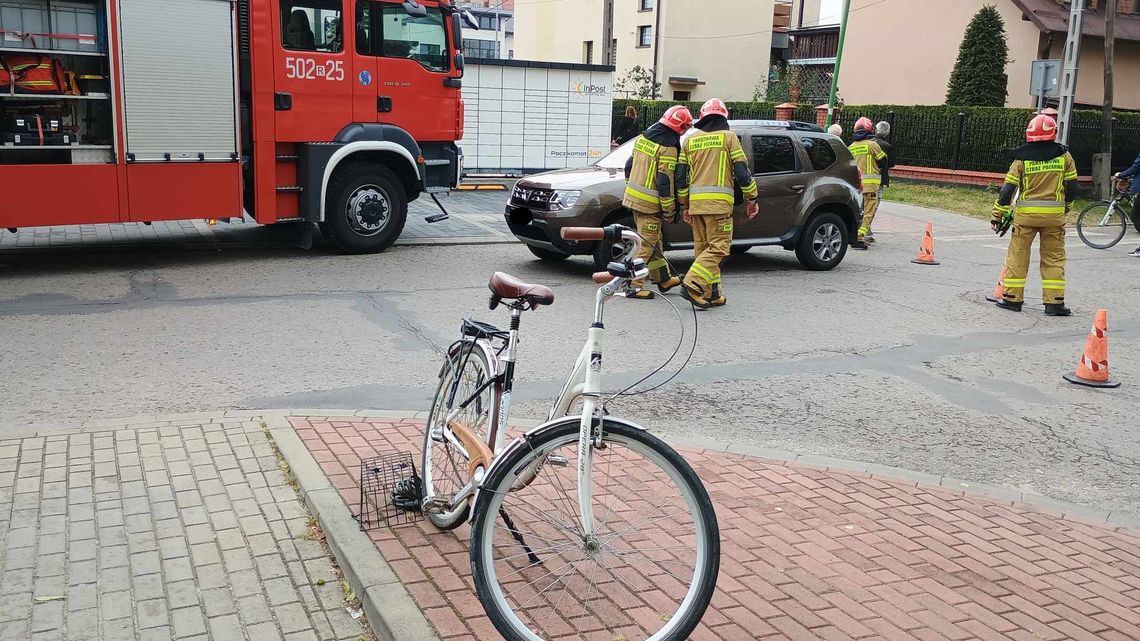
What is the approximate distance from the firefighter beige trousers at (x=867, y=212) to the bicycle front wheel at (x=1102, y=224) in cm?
384

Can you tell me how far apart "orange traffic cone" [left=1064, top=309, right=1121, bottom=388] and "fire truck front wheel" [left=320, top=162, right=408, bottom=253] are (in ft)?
26.1

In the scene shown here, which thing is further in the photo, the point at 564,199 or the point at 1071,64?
the point at 1071,64

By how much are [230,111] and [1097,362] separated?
886 cm

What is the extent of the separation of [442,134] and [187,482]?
880cm

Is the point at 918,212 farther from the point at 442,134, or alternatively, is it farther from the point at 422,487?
the point at 422,487

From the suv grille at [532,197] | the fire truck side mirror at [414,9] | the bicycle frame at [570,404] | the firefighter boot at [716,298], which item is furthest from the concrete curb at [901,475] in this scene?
the fire truck side mirror at [414,9]

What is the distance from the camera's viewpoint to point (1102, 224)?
1731 centimetres

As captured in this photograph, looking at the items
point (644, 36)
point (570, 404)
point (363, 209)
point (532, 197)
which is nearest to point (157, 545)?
point (570, 404)

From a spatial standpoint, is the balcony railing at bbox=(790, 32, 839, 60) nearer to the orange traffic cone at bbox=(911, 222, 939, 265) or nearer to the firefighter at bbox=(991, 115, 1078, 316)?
the orange traffic cone at bbox=(911, 222, 939, 265)

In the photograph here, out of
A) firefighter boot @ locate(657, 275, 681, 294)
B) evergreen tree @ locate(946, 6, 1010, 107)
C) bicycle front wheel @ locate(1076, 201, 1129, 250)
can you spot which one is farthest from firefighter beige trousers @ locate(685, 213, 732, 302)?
evergreen tree @ locate(946, 6, 1010, 107)

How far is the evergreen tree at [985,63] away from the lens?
30.1 metres

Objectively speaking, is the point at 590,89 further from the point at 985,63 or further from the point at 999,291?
the point at 985,63

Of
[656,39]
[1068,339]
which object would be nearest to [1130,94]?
[656,39]

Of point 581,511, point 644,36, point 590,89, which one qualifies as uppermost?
point 644,36
